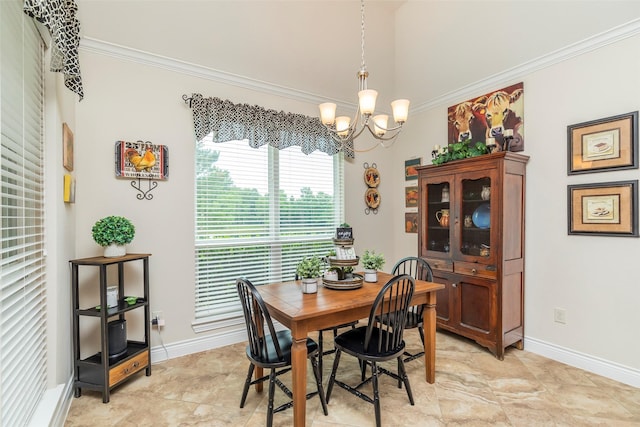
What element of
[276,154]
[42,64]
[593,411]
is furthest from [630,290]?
[42,64]

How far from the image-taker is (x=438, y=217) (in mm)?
3426

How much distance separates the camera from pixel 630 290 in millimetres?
2404

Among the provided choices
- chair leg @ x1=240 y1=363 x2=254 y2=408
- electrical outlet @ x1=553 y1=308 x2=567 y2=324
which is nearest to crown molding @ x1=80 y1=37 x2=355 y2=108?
chair leg @ x1=240 y1=363 x2=254 y2=408

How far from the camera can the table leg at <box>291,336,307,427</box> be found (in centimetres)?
179

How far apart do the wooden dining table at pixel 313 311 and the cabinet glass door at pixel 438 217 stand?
1.07 metres

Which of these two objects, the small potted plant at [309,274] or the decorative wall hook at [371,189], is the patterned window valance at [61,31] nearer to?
the small potted plant at [309,274]

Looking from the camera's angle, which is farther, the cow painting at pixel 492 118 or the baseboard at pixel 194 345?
the cow painting at pixel 492 118

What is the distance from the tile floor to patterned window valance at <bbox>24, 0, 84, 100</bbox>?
206 centimetres

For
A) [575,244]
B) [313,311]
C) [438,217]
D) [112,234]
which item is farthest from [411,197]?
[112,234]

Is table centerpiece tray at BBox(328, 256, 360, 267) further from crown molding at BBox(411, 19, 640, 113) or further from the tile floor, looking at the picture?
crown molding at BBox(411, 19, 640, 113)

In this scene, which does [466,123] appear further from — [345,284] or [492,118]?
[345,284]

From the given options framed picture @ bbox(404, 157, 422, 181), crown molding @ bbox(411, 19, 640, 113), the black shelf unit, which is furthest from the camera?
framed picture @ bbox(404, 157, 422, 181)

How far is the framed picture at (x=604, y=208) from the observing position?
2.38 m

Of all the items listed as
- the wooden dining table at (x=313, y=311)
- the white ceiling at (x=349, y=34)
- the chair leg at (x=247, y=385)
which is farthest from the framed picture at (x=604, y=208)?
the chair leg at (x=247, y=385)
